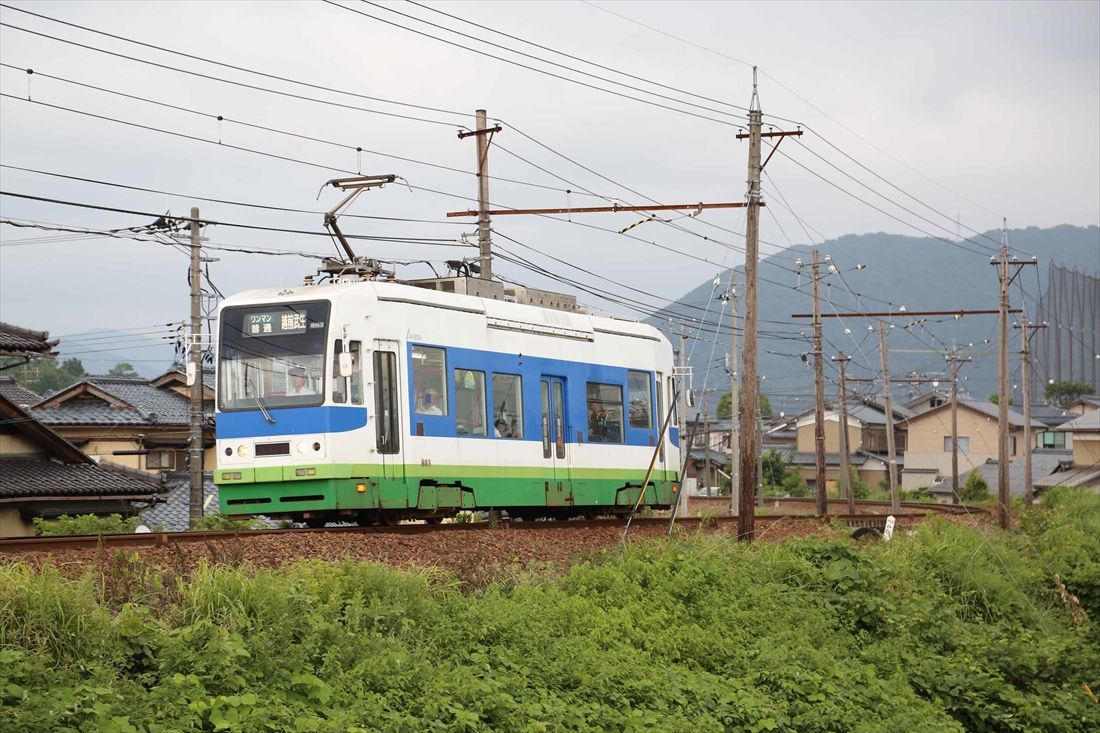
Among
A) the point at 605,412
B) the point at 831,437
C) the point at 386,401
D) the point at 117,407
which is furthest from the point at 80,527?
the point at 831,437

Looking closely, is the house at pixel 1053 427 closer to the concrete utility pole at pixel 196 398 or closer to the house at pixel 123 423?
the house at pixel 123 423

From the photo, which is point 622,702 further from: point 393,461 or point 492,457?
point 492,457

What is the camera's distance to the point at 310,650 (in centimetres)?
1017

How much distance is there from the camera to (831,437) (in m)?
95.3

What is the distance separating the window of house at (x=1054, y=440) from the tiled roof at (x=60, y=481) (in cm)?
6132

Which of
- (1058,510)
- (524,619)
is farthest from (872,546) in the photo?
(1058,510)

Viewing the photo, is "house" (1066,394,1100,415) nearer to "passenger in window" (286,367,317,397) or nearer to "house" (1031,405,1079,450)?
"house" (1031,405,1079,450)

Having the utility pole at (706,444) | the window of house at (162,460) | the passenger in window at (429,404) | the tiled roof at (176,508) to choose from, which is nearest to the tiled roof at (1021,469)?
the utility pole at (706,444)

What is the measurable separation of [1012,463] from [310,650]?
→ 7204 cm

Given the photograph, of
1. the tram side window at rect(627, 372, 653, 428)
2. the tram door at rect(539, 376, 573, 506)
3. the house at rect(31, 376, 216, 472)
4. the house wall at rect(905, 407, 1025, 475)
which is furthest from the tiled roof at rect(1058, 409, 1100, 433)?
the tram door at rect(539, 376, 573, 506)

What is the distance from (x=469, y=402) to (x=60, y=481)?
38.2 ft

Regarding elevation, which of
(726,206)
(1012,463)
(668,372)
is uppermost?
(726,206)

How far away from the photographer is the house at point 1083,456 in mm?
61781

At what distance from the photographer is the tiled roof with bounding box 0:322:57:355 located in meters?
24.7
